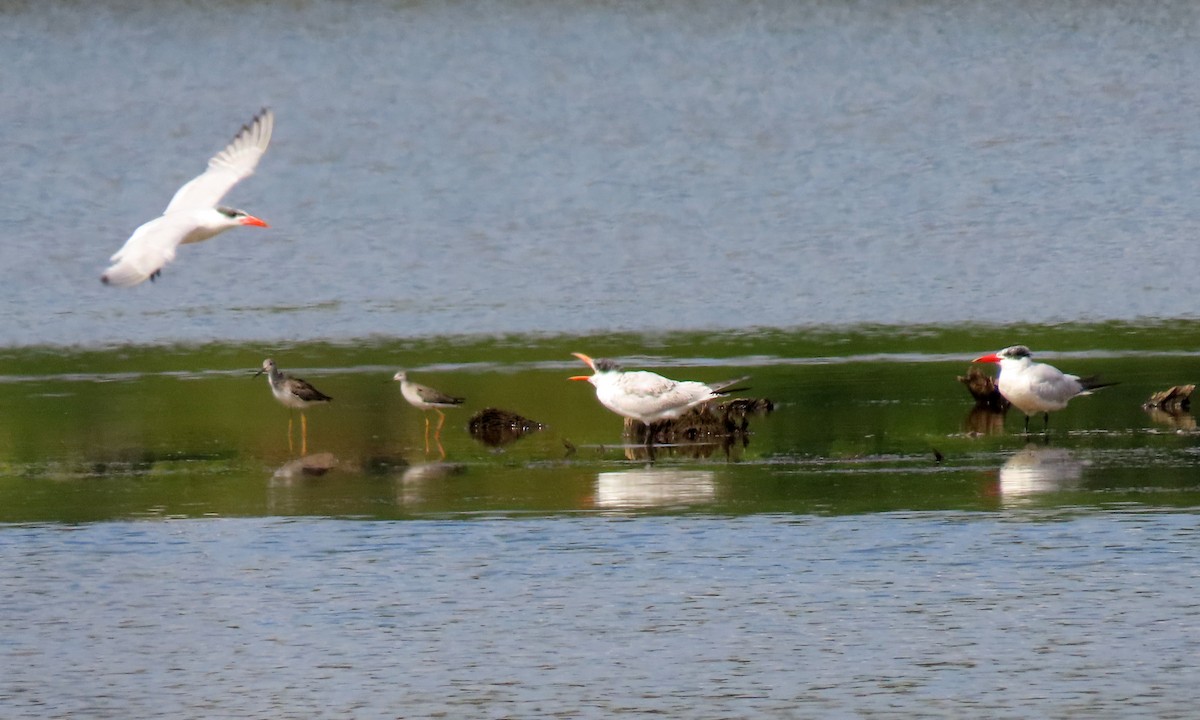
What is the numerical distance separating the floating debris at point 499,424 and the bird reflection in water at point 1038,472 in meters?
3.59

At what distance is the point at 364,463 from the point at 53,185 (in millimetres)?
19437

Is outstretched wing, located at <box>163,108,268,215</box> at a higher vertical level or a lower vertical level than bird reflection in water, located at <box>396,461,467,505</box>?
higher

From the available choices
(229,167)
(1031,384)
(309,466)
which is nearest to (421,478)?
(309,466)

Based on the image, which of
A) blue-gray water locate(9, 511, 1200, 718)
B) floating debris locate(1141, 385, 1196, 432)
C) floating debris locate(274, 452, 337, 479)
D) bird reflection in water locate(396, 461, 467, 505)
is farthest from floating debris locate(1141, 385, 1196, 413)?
floating debris locate(274, 452, 337, 479)

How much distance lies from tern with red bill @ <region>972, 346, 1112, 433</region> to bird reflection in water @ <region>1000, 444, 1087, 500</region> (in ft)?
2.63

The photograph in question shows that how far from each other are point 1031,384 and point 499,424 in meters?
3.80

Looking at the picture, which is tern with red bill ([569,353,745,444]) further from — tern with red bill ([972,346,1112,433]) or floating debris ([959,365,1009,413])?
floating debris ([959,365,1009,413])

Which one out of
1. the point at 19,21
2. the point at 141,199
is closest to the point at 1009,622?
the point at 141,199

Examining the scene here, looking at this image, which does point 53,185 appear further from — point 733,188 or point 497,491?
point 497,491

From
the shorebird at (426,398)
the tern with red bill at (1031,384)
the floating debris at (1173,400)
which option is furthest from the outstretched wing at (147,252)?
the floating debris at (1173,400)

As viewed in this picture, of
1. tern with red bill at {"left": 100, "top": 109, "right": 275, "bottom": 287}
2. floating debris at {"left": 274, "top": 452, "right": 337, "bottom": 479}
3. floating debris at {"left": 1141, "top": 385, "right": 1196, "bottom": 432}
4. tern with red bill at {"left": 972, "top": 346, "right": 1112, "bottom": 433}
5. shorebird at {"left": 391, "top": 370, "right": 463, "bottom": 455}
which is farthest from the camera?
shorebird at {"left": 391, "top": 370, "right": 463, "bottom": 455}

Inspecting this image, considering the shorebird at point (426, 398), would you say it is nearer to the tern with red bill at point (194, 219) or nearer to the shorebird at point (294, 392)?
the shorebird at point (294, 392)

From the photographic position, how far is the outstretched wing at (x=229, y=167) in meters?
16.9

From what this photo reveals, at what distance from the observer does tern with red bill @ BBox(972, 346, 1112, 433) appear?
16.3m
